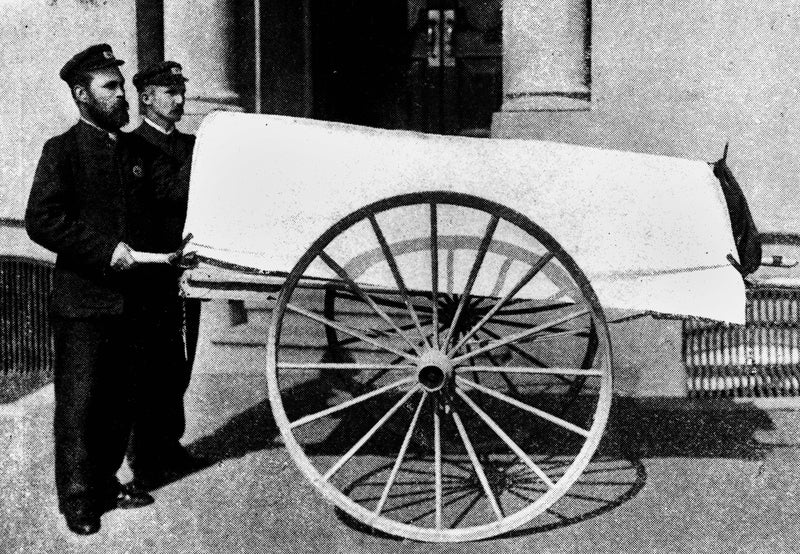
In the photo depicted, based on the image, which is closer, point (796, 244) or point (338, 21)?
point (796, 244)

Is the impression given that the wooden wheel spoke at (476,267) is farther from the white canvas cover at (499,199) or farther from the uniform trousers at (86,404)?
the uniform trousers at (86,404)

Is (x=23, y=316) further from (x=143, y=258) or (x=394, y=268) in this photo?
(x=394, y=268)

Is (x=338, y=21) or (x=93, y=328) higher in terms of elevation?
(x=338, y=21)

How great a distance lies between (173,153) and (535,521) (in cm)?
248

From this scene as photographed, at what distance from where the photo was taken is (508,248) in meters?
4.42

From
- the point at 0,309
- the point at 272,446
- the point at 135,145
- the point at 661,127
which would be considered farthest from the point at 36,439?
the point at 661,127

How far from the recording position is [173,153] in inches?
205

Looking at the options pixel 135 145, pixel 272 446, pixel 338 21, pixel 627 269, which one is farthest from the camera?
pixel 338 21

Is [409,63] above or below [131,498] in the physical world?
above

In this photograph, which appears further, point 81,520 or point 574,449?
point 574,449

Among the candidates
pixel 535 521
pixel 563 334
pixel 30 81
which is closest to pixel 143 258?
pixel 563 334

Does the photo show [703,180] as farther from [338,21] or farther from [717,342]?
[338,21]

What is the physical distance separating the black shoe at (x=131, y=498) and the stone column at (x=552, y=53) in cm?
369

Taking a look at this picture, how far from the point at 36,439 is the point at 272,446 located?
133cm
